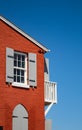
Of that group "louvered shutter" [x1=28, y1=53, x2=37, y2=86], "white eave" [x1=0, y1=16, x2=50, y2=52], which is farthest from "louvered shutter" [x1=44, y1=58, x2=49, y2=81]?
"louvered shutter" [x1=28, y1=53, x2=37, y2=86]

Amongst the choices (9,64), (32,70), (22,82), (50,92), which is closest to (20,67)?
(32,70)

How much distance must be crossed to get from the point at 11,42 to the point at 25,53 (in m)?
1.43

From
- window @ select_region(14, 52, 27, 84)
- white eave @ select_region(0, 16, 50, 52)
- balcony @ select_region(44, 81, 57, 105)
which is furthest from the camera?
balcony @ select_region(44, 81, 57, 105)

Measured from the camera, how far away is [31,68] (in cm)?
3058

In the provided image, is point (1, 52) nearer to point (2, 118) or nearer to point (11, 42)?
point (11, 42)

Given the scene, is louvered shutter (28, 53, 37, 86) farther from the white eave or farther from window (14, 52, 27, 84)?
the white eave

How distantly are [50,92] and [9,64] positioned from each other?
410cm

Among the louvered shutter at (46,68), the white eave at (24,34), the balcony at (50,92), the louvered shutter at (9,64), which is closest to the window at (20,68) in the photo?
the louvered shutter at (9,64)

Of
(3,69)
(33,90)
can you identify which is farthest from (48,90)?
(3,69)

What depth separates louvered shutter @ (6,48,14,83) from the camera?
95.3 feet

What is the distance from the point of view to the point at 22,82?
30.2 metres

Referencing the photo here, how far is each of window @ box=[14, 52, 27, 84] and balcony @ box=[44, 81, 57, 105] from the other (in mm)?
1862

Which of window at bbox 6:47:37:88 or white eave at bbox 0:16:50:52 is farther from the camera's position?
white eave at bbox 0:16:50:52

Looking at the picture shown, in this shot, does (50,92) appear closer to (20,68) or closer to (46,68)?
(46,68)
